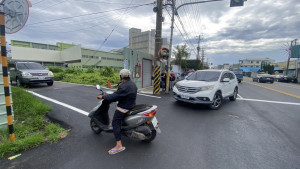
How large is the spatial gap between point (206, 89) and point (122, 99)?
13.0 feet

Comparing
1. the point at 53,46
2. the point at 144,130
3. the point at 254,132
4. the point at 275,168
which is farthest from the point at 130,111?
the point at 53,46

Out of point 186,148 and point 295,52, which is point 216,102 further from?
point 295,52

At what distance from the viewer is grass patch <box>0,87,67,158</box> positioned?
2.68m

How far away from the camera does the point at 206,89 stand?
17.8 ft

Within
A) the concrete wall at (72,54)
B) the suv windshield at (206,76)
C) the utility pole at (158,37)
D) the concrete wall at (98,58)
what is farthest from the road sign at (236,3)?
the concrete wall at (72,54)

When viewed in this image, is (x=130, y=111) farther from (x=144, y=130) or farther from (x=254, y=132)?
(x=254, y=132)

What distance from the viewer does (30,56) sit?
51219 millimetres

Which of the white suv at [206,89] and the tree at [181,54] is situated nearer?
the white suv at [206,89]

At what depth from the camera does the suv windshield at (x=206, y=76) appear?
20.3 ft

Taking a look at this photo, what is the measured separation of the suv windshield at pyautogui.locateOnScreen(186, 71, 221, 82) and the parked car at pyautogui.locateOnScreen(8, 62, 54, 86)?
31.2ft

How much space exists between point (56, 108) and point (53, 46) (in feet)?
261

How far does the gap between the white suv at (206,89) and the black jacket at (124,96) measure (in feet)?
11.2

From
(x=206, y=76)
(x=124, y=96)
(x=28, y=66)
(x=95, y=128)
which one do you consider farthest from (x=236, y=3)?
(x=28, y=66)

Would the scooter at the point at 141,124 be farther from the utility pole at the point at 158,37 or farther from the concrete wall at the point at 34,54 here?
the concrete wall at the point at 34,54
